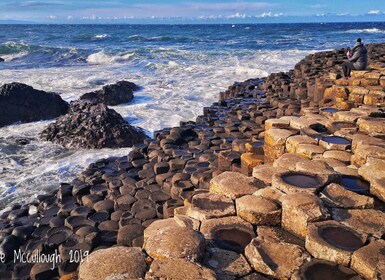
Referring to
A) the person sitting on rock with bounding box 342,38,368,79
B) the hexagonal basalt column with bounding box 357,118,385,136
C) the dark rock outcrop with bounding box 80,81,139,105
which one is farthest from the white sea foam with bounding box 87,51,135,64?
the hexagonal basalt column with bounding box 357,118,385,136

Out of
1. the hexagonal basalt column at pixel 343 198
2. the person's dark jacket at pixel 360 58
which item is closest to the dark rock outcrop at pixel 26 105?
the person's dark jacket at pixel 360 58

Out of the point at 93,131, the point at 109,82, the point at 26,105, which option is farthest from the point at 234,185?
the point at 109,82

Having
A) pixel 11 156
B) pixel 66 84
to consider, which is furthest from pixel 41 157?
pixel 66 84

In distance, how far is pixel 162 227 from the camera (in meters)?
2.73

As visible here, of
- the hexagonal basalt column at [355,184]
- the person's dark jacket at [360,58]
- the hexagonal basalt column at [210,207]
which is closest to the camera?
the hexagonal basalt column at [210,207]

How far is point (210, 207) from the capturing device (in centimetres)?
302

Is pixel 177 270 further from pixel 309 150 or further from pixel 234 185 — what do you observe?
pixel 309 150

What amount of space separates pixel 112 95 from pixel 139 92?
1903mm

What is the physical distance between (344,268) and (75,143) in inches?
256

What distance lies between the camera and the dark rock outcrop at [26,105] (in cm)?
980

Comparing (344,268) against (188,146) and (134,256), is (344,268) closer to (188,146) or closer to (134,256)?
(134,256)

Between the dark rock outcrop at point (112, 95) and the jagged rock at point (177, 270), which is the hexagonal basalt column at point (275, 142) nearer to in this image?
the jagged rock at point (177, 270)

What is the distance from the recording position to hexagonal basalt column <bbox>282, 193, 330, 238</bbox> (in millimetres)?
2633

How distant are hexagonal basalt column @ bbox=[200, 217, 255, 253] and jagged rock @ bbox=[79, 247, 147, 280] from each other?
0.56 metres
